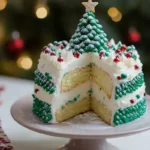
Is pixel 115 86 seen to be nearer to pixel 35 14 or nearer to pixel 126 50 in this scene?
pixel 126 50

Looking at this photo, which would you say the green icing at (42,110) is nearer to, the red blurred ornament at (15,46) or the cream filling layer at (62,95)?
the cream filling layer at (62,95)

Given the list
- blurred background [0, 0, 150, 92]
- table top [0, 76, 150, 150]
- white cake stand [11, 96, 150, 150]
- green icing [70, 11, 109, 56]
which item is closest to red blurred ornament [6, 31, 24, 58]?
blurred background [0, 0, 150, 92]

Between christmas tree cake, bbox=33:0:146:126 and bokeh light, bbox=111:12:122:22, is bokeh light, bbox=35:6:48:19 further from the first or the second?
christmas tree cake, bbox=33:0:146:126

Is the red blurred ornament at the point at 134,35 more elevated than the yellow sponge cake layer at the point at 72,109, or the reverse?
the red blurred ornament at the point at 134,35

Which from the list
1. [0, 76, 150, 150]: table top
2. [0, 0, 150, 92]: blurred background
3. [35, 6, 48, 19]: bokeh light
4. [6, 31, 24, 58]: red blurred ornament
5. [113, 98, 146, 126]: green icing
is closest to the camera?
[113, 98, 146, 126]: green icing

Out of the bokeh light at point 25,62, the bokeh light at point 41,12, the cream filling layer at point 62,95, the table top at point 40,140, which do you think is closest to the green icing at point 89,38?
the cream filling layer at point 62,95

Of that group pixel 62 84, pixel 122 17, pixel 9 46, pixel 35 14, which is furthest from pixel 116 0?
pixel 62 84

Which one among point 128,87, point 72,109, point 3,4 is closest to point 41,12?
point 3,4
